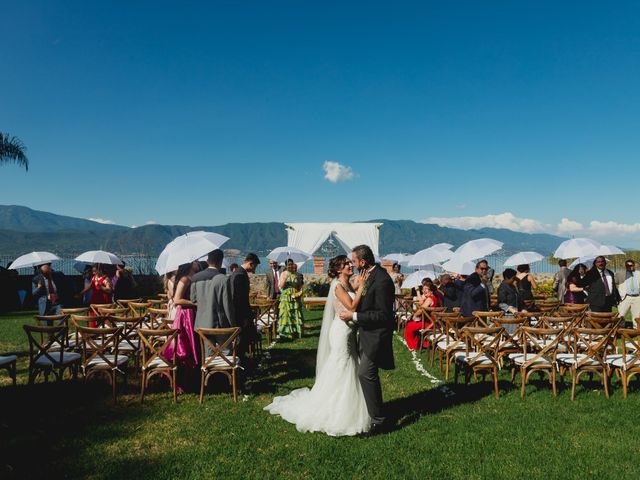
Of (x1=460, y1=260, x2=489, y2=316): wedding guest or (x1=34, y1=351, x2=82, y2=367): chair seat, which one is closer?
(x1=34, y1=351, x2=82, y2=367): chair seat

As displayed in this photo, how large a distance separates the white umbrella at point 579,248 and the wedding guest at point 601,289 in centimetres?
26

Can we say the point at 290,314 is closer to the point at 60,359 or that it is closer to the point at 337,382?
the point at 60,359

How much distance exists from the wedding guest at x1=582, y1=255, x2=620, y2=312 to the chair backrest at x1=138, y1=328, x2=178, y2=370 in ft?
27.8

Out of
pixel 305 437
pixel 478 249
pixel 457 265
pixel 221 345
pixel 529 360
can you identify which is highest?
pixel 478 249

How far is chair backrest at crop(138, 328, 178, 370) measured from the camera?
5.74 metres

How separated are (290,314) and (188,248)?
15.0ft

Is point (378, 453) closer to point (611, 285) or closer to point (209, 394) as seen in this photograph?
point (209, 394)

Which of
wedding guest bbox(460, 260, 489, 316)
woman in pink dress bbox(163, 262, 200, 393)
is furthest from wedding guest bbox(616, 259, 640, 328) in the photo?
woman in pink dress bbox(163, 262, 200, 393)

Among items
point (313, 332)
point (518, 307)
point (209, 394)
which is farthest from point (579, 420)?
point (313, 332)

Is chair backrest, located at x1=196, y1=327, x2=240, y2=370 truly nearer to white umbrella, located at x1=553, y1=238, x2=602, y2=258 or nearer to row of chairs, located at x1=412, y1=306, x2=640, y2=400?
row of chairs, located at x1=412, y1=306, x2=640, y2=400

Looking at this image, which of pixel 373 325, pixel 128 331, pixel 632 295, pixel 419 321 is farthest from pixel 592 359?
pixel 128 331

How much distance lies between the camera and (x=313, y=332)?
39.7ft

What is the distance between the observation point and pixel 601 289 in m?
9.94

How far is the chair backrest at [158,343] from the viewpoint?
18.8ft
